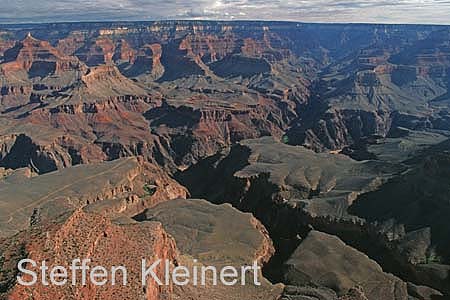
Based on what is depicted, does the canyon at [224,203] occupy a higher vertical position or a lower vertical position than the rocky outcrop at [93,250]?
lower

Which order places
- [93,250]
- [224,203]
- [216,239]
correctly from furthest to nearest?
[224,203], [216,239], [93,250]

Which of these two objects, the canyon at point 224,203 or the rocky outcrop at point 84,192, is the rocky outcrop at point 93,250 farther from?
the rocky outcrop at point 84,192

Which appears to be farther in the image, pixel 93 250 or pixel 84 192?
pixel 84 192

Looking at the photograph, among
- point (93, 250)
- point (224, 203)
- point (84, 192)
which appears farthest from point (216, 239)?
point (84, 192)

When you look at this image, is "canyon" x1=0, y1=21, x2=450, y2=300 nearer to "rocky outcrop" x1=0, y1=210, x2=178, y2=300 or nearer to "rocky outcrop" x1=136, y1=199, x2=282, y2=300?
"rocky outcrop" x1=0, y1=210, x2=178, y2=300

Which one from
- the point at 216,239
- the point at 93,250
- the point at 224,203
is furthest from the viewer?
the point at 224,203

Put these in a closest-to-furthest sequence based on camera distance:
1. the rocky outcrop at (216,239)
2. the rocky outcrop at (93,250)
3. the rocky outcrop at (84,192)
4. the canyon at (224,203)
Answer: the rocky outcrop at (93,250), the canyon at (224,203), the rocky outcrop at (216,239), the rocky outcrop at (84,192)

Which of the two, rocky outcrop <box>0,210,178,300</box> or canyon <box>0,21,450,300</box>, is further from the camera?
canyon <box>0,21,450,300</box>

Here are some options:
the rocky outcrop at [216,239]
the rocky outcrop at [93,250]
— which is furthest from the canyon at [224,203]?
the rocky outcrop at [216,239]

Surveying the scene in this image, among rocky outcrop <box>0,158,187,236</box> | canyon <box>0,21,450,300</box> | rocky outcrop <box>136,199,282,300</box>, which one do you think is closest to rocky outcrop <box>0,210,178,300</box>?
canyon <box>0,21,450,300</box>

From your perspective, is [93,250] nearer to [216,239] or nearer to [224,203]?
[216,239]

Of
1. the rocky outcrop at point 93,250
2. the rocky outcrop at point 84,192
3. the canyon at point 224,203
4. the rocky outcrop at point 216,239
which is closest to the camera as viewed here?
the rocky outcrop at point 93,250
